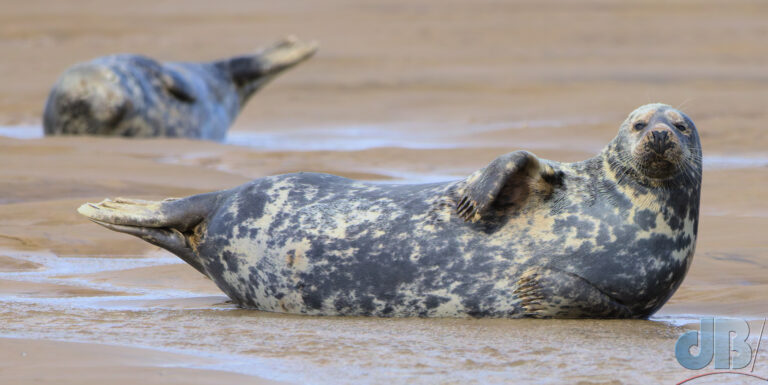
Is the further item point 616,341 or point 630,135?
point 630,135

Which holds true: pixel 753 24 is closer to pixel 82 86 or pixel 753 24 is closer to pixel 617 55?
pixel 617 55

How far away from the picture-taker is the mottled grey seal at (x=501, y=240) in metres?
4.42

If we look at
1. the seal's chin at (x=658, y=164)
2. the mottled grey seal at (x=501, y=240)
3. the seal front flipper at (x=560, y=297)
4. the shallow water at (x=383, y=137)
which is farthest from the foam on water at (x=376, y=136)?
the seal front flipper at (x=560, y=297)

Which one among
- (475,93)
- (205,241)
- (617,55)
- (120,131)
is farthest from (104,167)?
(617,55)

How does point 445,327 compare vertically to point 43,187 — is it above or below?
below

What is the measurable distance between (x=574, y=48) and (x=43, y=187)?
33.8 ft

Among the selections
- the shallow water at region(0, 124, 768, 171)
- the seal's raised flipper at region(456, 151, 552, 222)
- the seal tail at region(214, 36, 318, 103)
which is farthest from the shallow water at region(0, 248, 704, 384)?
the seal tail at region(214, 36, 318, 103)

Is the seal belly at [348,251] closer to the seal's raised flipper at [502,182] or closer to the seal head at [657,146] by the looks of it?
the seal's raised flipper at [502,182]

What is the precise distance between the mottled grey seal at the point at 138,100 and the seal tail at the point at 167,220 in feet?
17.3

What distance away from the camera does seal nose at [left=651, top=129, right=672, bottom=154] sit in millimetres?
4395

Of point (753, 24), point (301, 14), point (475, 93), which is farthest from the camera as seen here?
point (301, 14)

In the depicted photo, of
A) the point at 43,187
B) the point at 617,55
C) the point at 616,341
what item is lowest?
the point at 616,341

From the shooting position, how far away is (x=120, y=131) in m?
10.3

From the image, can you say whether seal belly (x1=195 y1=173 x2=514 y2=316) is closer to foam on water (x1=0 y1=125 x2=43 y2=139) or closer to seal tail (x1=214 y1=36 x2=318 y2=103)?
seal tail (x1=214 y1=36 x2=318 y2=103)
